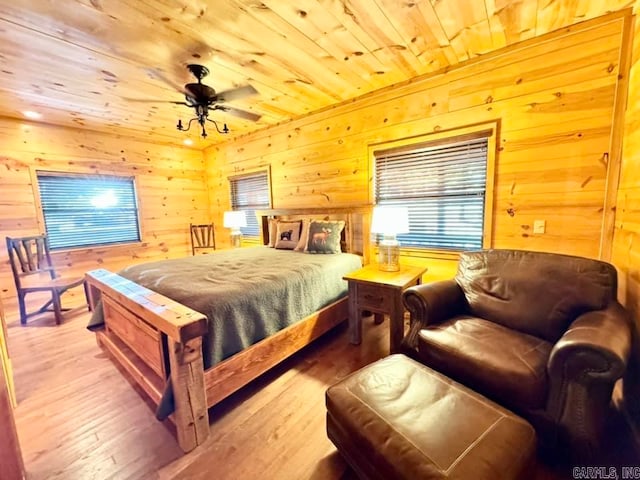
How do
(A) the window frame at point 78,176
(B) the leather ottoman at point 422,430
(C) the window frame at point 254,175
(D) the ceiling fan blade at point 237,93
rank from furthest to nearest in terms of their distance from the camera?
(C) the window frame at point 254,175, (A) the window frame at point 78,176, (D) the ceiling fan blade at point 237,93, (B) the leather ottoman at point 422,430

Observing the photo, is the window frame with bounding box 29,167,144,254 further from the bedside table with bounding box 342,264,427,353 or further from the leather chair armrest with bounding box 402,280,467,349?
the leather chair armrest with bounding box 402,280,467,349

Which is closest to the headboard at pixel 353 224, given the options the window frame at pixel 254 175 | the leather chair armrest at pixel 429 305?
the window frame at pixel 254 175

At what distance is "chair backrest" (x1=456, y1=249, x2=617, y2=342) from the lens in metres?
1.53

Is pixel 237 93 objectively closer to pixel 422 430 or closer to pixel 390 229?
pixel 390 229

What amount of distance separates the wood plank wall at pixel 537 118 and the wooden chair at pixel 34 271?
3.85 meters

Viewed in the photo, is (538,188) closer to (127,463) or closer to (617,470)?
(617,470)

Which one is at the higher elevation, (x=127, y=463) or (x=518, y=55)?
(x=518, y=55)

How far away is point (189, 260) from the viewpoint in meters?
2.78

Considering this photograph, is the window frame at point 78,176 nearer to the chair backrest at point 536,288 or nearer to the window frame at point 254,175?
the window frame at point 254,175

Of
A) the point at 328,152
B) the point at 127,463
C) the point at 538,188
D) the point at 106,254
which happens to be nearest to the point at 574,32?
the point at 538,188

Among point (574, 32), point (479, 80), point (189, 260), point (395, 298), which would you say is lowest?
point (395, 298)

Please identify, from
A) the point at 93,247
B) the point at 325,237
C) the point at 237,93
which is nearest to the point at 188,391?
the point at 325,237

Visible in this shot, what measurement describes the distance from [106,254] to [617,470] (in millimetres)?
5524

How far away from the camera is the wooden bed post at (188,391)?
1.38 metres
